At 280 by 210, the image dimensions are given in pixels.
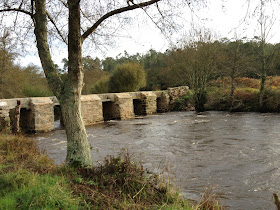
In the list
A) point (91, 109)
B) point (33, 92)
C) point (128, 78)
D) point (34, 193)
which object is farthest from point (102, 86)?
point (34, 193)

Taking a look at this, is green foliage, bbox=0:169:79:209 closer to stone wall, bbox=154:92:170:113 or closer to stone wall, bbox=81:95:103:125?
stone wall, bbox=81:95:103:125

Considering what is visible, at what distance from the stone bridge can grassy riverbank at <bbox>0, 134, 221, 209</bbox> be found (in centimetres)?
696

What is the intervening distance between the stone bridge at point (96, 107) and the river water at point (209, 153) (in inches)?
42.4

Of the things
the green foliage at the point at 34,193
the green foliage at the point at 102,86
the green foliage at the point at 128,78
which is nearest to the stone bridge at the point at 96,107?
the green foliage at the point at 128,78

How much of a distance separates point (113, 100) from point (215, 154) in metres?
10.1

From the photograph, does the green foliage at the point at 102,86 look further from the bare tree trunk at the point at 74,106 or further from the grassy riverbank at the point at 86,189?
the bare tree trunk at the point at 74,106

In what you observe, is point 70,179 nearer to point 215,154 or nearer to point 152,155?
point 152,155

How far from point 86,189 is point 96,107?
11.1 m

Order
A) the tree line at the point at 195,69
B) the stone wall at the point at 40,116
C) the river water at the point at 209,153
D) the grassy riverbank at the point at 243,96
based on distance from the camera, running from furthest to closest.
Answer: the grassy riverbank at the point at 243,96 < the tree line at the point at 195,69 < the stone wall at the point at 40,116 < the river water at the point at 209,153

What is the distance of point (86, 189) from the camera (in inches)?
140

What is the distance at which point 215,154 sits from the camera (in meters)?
7.10

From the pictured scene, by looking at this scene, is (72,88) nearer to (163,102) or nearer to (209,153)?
(209,153)

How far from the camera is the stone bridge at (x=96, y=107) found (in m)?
11.5

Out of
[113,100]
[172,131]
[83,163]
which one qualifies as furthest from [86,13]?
[113,100]
